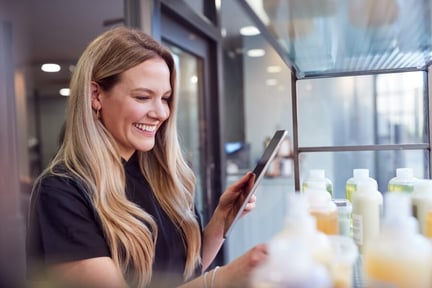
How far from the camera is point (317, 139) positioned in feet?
3.99

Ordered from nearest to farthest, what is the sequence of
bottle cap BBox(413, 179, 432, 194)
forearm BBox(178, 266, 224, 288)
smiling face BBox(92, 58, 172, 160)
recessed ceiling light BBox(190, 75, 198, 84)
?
forearm BBox(178, 266, 224, 288) → bottle cap BBox(413, 179, 432, 194) → smiling face BBox(92, 58, 172, 160) → recessed ceiling light BBox(190, 75, 198, 84)

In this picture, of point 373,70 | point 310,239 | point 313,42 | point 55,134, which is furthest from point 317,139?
point 55,134

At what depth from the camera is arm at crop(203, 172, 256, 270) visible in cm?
79

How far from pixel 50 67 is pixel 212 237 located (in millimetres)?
1422

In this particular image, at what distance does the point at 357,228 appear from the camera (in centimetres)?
61

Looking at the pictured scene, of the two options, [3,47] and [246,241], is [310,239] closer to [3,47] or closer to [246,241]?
[3,47]

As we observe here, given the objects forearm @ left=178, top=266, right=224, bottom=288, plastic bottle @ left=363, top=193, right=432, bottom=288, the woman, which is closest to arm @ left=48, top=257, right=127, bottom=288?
the woman

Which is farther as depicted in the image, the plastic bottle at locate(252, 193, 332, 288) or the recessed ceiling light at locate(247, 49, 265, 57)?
the recessed ceiling light at locate(247, 49, 265, 57)

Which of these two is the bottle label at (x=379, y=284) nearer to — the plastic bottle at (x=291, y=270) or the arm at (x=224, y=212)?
the plastic bottle at (x=291, y=270)

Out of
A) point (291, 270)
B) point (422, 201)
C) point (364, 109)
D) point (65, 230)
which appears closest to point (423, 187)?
point (422, 201)

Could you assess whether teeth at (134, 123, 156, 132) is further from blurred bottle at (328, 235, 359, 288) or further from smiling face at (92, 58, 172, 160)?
blurred bottle at (328, 235, 359, 288)

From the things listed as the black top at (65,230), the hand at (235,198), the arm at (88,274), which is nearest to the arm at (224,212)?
the hand at (235,198)

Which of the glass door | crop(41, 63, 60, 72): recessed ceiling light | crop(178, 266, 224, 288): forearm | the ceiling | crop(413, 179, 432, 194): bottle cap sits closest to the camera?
crop(178, 266, 224, 288): forearm

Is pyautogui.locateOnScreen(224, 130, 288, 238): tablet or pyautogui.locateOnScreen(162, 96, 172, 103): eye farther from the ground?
pyautogui.locateOnScreen(162, 96, 172, 103): eye
